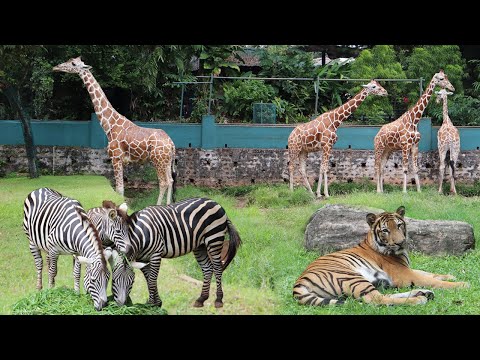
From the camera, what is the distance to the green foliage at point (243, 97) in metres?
19.2

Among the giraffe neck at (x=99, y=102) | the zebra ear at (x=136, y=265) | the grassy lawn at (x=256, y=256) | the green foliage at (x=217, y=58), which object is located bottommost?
the grassy lawn at (x=256, y=256)

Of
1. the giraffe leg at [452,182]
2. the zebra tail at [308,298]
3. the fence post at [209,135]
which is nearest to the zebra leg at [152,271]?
the zebra tail at [308,298]

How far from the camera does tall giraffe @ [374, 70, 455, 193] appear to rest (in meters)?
16.3

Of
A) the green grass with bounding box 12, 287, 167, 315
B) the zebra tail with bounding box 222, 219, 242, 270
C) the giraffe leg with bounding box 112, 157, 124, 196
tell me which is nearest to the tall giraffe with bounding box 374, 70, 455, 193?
the giraffe leg with bounding box 112, 157, 124, 196

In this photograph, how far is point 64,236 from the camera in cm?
633

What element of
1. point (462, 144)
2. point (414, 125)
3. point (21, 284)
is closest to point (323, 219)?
point (21, 284)

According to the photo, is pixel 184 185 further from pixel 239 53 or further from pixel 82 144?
pixel 239 53

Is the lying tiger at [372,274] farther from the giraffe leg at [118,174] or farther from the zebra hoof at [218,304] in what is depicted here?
the giraffe leg at [118,174]

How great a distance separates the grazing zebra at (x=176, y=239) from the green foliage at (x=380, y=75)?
1414cm

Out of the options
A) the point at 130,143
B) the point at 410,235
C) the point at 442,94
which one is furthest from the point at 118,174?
the point at 442,94

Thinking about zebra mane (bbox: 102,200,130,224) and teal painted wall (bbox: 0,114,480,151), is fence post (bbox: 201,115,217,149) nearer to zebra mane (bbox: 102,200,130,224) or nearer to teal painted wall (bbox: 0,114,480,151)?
teal painted wall (bbox: 0,114,480,151)

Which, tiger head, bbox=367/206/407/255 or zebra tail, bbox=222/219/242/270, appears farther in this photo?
tiger head, bbox=367/206/407/255

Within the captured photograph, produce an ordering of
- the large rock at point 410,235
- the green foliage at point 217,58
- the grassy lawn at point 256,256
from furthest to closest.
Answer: the green foliage at point 217,58
the large rock at point 410,235
the grassy lawn at point 256,256

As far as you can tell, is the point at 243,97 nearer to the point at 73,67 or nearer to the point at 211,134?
the point at 211,134
